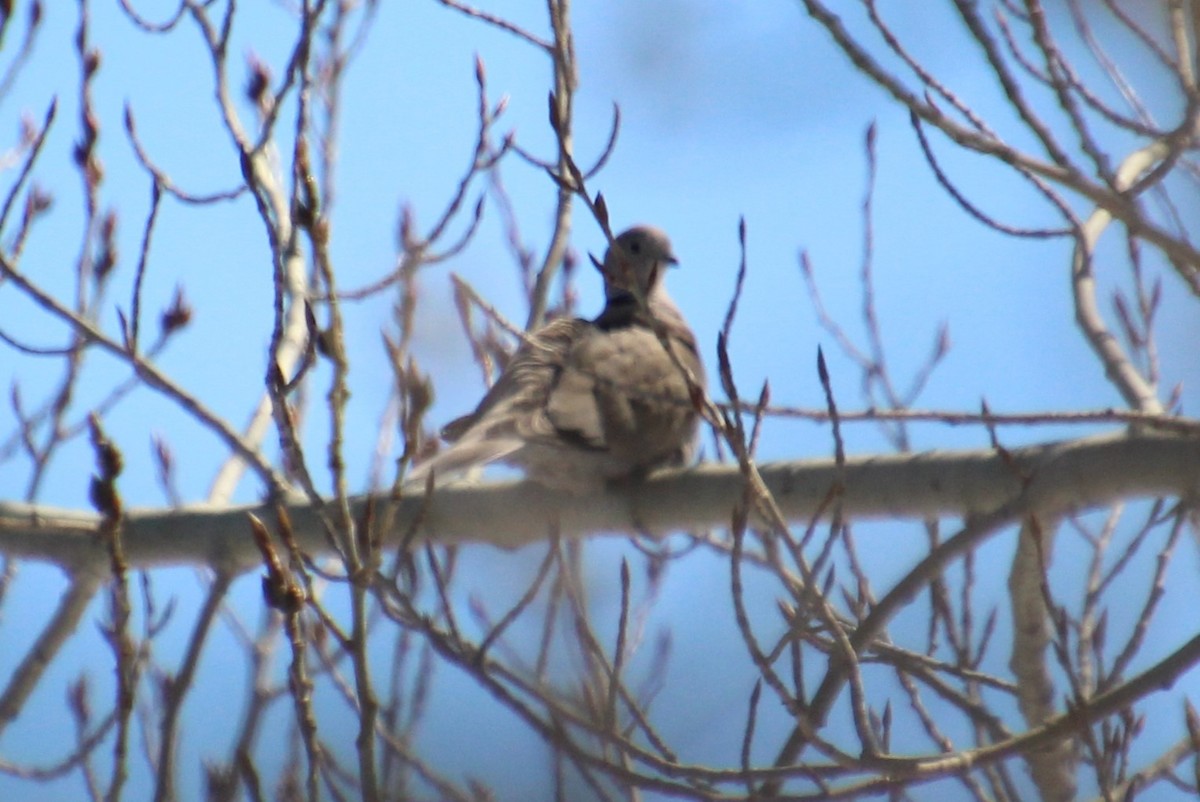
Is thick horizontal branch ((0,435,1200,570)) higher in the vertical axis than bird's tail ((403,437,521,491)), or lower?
lower

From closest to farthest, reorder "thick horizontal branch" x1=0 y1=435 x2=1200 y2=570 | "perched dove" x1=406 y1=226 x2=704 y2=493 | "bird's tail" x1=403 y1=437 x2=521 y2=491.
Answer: "thick horizontal branch" x1=0 y1=435 x2=1200 y2=570, "bird's tail" x1=403 y1=437 x2=521 y2=491, "perched dove" x1=406 y1=226 x2=704 y2=493

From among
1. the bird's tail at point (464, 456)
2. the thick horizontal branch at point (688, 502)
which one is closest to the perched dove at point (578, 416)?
the bird's tail at point (464, 456)

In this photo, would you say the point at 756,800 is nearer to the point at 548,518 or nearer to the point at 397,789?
the point at 548,518

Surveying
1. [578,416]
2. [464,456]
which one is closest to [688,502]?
[464,456]

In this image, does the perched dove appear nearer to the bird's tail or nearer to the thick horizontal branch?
the bird's tail

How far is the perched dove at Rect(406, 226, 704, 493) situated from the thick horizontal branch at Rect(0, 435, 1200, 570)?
0.11 m

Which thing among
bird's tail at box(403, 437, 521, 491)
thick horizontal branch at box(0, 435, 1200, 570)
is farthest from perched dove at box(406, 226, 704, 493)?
thick horizontal branch at box(0, 435, 1200, 570)

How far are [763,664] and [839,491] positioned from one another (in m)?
0.30

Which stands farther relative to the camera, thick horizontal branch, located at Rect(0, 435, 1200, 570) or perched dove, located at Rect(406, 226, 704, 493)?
perched dove, located at Rect(406, 226, 704, 493)

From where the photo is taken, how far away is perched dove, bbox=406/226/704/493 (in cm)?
340

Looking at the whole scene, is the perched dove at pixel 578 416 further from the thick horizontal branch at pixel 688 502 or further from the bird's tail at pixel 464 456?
the thick horizontal branch at pixel 688 502

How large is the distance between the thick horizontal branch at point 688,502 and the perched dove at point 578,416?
0.11 metres

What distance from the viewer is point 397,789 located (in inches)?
131

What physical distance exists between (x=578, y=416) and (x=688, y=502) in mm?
669
